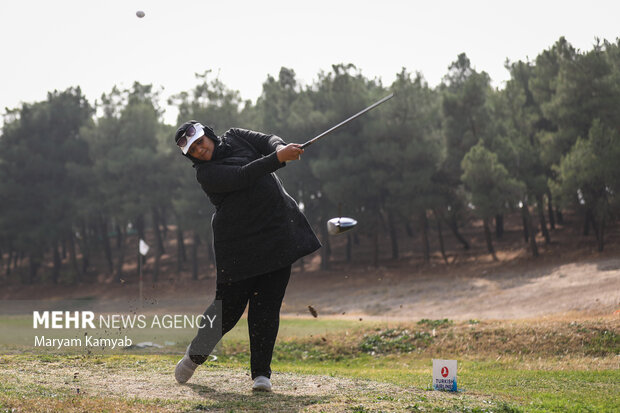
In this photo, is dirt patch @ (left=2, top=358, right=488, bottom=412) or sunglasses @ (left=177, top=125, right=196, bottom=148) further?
sunglasses @ (left=177, top=125, right=196, bottom=148)

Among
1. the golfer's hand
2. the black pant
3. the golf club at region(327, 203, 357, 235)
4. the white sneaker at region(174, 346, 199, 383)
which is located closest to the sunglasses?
the golfer's hand

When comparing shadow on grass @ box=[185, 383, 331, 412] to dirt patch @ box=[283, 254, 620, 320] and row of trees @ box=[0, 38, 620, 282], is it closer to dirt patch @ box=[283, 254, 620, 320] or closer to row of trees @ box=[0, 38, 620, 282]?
dirt patch @ box=[283, 254, 620, 320]

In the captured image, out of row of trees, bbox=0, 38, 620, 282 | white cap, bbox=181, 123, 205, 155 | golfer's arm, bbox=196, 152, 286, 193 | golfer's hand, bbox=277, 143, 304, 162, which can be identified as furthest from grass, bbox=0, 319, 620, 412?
row of trees, bbox=0, 38, 620, 282

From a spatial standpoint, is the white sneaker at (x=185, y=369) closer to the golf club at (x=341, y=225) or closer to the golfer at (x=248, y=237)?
the golfer at (x=248, y=237)

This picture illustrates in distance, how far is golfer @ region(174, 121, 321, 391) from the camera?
6.51 meters

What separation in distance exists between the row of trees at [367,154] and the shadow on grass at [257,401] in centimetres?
3379

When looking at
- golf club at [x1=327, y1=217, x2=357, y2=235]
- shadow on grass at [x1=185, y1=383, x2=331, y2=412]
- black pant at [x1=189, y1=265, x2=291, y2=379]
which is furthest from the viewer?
golf club at [x1=327, y1=217, x2=357, y2=235]

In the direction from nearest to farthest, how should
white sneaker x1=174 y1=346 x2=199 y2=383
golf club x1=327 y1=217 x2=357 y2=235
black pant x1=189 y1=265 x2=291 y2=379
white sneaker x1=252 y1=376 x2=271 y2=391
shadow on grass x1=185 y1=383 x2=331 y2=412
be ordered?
shadow on grass x1=185 y1=383 x2=331 y2=412
white sneaker x1=252 y1=376 x2=271 y2=391
black pant x1=189 y1=265 x2=291 y2=379
white sneaker x1=174 y1=346 x2=199 y2=383
golf club x1=327 y1=217 x2=357 y2=235

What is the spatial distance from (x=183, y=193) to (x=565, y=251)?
26.8 m

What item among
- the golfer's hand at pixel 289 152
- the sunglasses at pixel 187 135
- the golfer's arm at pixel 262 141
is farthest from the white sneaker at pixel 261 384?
the sunglasses at pixel 187 135

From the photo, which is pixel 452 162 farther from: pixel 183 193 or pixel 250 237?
pixel 250 237

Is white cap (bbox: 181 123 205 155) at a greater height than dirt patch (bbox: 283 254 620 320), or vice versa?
white cap (bbox: 181 123 205 155)

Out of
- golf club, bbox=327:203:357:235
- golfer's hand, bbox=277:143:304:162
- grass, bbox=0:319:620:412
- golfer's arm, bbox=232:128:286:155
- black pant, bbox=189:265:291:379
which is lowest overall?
grass, bbox=0:319:620:412

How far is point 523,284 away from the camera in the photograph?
3441cm
